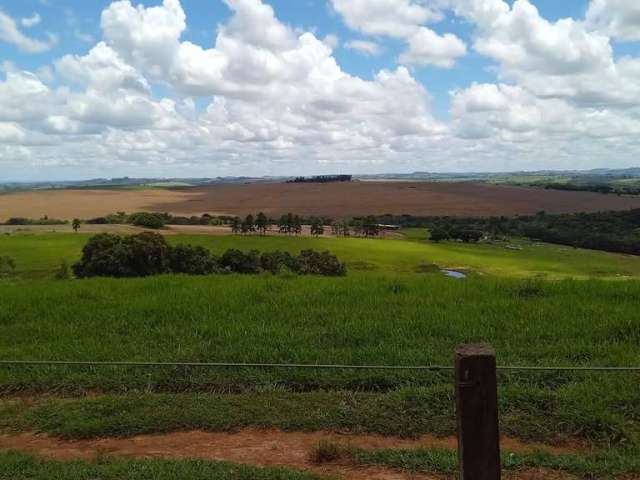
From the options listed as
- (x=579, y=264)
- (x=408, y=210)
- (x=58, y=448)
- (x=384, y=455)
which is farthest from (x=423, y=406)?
(x=408, y=210)

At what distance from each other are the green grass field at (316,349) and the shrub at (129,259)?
20.5 metres

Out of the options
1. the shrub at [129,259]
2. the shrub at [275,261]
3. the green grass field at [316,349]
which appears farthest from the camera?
the shrub at [275,261]

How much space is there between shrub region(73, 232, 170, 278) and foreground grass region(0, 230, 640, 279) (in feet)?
34.1

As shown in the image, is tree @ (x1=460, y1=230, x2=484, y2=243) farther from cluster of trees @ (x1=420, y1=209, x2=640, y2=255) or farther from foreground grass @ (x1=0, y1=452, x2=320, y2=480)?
foreground grass @ (x1=0, y1=452, x2=320, y2=480)

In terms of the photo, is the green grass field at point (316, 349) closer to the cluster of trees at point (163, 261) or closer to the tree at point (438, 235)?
the cluster of trees at point (163, 261)

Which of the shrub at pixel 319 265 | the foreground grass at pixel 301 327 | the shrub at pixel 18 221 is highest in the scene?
the shrub at pixel 18 221

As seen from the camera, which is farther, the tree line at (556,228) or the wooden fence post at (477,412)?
the tree line at (556,228)

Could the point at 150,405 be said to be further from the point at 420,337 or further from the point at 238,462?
the point at 420,337

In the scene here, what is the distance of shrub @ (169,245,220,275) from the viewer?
32156 millimetres

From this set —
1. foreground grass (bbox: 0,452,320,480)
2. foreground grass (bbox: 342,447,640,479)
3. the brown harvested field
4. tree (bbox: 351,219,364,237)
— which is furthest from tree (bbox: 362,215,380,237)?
foreground grass (bbox: 0,452,320,480)

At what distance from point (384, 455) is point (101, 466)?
8.17 ft

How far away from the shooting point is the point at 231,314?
8.94 m

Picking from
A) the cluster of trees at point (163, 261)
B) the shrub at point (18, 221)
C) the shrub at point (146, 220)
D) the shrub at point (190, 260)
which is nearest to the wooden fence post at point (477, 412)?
the cluster of trees at point (163, 261)

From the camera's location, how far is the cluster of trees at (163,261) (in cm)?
3197
